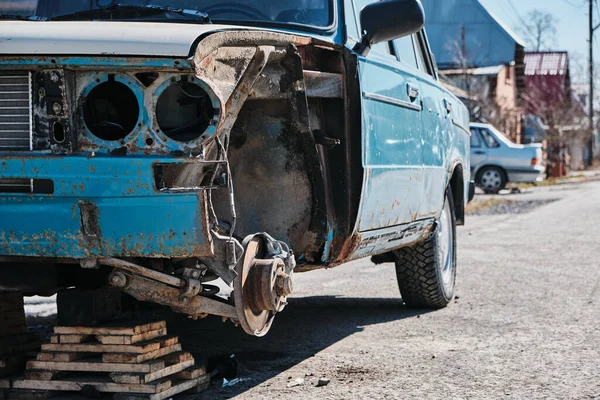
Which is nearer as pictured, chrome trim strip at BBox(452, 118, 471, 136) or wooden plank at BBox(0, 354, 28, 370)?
wooden plank at BBox(0, 354, 28, 370)

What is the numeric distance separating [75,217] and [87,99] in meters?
0.47

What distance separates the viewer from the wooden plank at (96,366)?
14.2ft

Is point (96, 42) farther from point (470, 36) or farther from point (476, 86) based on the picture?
point (470, 36)

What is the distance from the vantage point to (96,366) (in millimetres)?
4371

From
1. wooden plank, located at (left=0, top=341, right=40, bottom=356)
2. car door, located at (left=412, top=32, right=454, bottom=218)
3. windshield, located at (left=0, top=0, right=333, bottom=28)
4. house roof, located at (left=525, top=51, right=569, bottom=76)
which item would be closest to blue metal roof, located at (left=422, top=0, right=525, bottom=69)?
house roof, located at (left=525, top=51, right=569, bottom=76)

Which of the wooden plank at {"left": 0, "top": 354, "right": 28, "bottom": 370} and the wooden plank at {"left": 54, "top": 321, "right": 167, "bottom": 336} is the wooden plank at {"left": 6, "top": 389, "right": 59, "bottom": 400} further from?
the wooden plank at {"left": 54, "top": 321, "right": 167, "bottom": 336}

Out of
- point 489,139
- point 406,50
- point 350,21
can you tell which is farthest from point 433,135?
point 489,139

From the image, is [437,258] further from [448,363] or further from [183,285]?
[183,285]

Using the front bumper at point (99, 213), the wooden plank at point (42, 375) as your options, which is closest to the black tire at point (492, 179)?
the wooden plank at point (42, 375)

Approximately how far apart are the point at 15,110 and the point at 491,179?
22.1 meters

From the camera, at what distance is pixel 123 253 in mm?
4020

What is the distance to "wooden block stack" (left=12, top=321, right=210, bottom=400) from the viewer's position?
4309mm

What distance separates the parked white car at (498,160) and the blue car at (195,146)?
19.8 m

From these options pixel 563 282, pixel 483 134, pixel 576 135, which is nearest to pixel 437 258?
pixel 563 282
